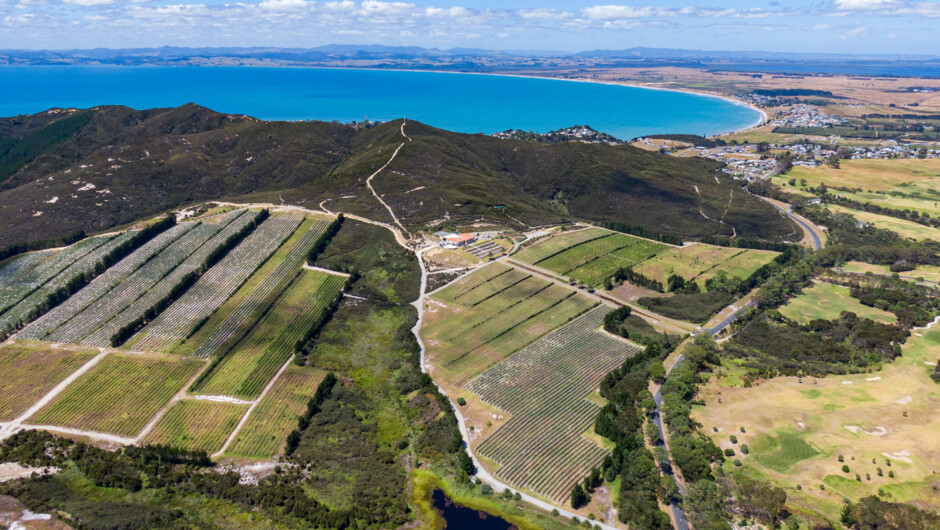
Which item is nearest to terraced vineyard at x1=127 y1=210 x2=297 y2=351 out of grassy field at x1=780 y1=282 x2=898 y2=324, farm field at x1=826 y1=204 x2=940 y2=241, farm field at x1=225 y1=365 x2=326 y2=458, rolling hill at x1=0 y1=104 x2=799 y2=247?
farm field at x1=225 y1=365 x2=326 y2=458

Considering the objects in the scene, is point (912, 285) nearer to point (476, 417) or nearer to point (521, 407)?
point (521, 407)

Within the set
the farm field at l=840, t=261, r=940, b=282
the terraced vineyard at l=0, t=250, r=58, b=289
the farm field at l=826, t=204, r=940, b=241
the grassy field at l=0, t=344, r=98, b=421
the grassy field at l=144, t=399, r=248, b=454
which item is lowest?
the grassy field at l=144, t=399, r=248, b=454

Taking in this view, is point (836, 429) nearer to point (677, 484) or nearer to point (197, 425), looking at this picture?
point (677, 484)

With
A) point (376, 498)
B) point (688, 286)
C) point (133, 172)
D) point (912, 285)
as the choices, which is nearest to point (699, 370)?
point (688, 286)

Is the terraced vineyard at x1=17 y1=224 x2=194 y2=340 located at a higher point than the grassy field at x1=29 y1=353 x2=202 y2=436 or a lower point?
higher

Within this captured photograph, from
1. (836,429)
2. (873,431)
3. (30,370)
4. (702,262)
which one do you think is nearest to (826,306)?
(702,262)

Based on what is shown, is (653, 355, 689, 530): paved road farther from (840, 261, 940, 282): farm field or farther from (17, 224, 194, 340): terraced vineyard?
(17, 224, 194, 340): terraced vineyard

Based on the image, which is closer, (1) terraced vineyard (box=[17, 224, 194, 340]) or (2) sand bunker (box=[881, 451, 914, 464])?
(2) sand bunker (box=[881, 451, 914, 464])
